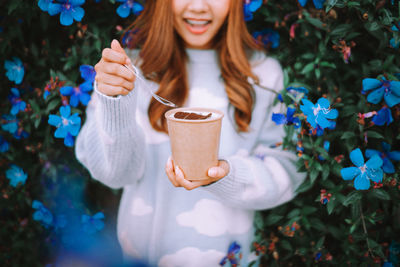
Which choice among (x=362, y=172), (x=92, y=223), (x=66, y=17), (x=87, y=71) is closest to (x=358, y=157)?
(x=362, y=172)

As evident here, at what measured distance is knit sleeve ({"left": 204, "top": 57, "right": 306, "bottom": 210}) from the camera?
104cm

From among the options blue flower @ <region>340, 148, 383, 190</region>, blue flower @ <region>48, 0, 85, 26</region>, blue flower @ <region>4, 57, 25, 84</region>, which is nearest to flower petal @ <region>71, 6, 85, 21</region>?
blue flower @ <region>48, 0, 85, 26</region>

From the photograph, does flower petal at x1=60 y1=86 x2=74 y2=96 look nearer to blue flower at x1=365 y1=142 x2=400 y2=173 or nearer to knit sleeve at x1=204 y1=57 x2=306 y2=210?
knit sleeve at x1=204 y1=57 x2=306 y2=210

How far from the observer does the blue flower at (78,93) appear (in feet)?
3.61


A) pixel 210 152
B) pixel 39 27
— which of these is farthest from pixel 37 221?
pixel 210 152

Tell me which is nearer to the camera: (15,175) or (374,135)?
(374,135)

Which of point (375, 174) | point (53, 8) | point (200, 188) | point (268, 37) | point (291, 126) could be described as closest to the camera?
point (375, 174)

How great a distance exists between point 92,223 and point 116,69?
2.79 ft

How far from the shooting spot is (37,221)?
1375mm

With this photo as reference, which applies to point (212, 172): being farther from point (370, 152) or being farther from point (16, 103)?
point (16, 103)

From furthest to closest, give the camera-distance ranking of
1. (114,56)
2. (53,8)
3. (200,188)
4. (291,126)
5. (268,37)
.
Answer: (268,37) → (200,188) → (291,126) → (53,8) → (114,56)

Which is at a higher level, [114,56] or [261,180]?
[114,56]

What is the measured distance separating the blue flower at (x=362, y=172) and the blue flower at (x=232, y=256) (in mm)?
511

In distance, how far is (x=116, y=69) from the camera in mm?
771
